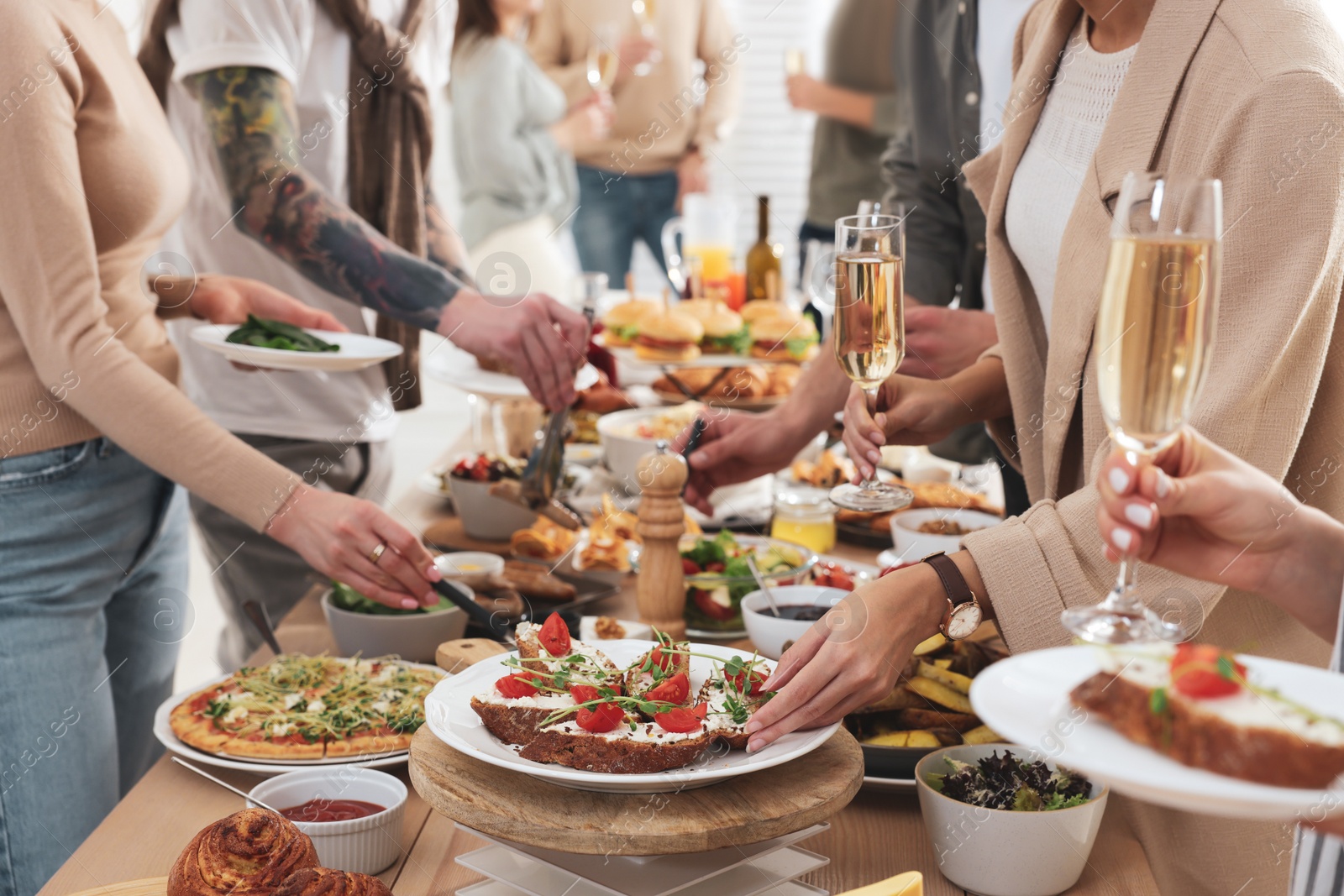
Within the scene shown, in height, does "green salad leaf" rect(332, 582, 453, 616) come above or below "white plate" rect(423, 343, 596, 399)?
below

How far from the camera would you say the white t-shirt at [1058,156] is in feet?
4.56

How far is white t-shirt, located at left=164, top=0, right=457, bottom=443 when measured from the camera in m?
2.14

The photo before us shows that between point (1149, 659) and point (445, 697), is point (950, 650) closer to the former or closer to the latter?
point (445, 697)

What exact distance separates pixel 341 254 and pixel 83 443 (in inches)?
20.2

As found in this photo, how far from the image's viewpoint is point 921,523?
6.43 ft

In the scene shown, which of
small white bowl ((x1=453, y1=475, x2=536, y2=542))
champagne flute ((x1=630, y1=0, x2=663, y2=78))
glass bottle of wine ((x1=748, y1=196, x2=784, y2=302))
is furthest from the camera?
champagne flute ((x1=630, y1=0, x2=663, y2=78))

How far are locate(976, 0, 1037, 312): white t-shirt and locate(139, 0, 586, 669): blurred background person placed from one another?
1122mm

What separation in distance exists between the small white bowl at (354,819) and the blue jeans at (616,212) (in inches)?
195

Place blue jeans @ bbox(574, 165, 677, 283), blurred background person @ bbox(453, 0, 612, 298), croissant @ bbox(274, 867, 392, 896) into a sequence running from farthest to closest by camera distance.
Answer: blue jeans @ bbox(574, 165, 677, 283), blurred background person @ bbox(453, 0, 612, 298), croissant @ bbox(274, 867, 392, 896)

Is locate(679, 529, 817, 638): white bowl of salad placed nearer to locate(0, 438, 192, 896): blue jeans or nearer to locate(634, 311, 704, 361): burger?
locate(0, 438, 192, 896): blue jeans

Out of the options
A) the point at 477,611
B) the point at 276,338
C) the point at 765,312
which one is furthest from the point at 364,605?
the point at 765,312

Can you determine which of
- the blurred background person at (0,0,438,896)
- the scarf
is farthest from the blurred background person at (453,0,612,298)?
the blurred background person at (0,0,438,896)

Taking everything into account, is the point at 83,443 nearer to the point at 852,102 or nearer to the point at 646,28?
the point at 852,102

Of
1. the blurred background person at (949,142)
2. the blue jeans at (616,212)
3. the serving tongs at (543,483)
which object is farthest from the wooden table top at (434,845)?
the blue jeans at (616,212)
